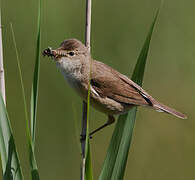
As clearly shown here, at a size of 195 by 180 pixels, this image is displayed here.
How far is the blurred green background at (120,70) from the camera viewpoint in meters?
3.95

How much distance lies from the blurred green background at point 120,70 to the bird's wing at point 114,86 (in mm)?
804

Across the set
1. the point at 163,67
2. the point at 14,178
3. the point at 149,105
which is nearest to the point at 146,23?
the point at 163,67

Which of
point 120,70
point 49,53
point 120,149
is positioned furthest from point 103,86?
point 120,149

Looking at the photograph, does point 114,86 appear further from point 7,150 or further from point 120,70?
point 7,150

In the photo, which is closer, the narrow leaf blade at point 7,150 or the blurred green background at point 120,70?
the narrow leaf blade at point 7,150

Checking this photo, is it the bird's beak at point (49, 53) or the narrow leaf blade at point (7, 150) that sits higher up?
the bird's beak at point (49, 53)

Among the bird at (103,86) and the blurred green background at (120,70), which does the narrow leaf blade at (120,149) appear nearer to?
the bird at (103,86)

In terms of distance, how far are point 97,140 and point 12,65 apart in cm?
115

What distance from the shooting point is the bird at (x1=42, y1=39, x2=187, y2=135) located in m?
2.91

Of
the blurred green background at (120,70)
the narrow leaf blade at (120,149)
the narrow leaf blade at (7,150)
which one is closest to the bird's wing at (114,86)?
the blurred green background at (120,70)

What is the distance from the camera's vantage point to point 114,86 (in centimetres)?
324

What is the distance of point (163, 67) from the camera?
4465 mm

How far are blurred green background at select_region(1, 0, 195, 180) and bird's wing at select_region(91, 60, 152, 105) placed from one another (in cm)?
80

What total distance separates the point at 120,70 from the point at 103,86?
3.20ft
